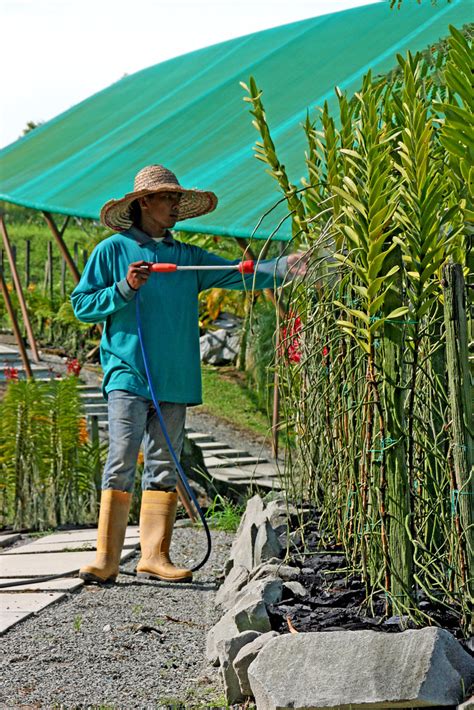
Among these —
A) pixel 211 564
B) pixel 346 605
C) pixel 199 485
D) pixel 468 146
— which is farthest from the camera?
pixel 199 485

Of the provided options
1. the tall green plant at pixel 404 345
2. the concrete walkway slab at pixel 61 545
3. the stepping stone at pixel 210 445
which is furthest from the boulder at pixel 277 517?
the stepping stone at pixel 210 445

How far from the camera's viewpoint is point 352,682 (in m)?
3.10

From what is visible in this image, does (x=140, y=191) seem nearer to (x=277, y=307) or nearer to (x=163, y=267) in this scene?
(x=163, y=267)

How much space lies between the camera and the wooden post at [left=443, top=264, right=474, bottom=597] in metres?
3.27

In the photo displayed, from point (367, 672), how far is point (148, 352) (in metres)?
2.56

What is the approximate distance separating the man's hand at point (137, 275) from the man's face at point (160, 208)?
50 cm

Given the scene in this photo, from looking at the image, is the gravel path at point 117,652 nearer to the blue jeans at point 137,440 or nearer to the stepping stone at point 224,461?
the blue jeans at point 137,440

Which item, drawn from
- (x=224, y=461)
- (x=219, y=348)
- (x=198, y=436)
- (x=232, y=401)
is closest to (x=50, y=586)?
(x=224, y=461)

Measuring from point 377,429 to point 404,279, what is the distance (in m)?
0.48

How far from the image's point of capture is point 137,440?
541 cm

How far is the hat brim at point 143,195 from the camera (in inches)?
216

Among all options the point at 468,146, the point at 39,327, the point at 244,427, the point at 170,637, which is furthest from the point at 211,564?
the point at 39,327

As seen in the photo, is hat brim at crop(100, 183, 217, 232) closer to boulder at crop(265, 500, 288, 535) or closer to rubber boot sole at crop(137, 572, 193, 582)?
boulder at crop(265, 500, 288, 535)

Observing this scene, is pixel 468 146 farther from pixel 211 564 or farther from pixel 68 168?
pixel 68 168
